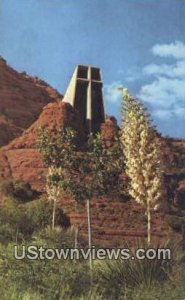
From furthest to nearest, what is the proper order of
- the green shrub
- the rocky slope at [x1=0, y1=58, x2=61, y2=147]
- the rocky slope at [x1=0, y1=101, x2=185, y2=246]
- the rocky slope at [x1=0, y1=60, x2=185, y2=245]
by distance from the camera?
the rocky slope at [x1=0, y1=58, x2=61, y2=147] < the green shrub < the rocky slope at [x1=0, y1=60, x2=185, y2=245] < the rocky slope at [x1=0, y1=101, x2=185, y2=246]

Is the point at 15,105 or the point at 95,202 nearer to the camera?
the point at 95,202

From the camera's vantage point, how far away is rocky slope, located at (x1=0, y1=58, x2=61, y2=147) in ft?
70.8

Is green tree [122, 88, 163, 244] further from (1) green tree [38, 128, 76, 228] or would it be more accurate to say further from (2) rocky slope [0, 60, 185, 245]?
(1) green tree [38, 128, 76, 228]

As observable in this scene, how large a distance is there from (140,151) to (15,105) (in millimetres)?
6686

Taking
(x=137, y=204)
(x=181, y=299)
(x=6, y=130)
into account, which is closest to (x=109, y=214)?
(x=137, y=204)

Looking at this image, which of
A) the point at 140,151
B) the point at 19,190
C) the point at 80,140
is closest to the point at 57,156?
the point at 80,140

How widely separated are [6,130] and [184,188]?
20.9ft

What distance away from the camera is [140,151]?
685 inches

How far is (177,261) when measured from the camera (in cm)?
1545

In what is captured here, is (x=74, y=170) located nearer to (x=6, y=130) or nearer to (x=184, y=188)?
(x=184, y=188)

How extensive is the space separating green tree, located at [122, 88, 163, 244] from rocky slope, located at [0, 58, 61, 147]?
139 inches

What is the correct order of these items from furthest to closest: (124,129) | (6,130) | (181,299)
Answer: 1. (6,130)
2. (124,129)
3. (181,299)

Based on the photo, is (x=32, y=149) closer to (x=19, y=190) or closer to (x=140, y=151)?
(x=19, y=190)

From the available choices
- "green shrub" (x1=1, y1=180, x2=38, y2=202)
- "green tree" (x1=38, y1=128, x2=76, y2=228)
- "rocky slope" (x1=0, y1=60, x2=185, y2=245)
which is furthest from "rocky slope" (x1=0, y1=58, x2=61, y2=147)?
"green tree" (x1=38, y1=128, x2=76, y2=228)
